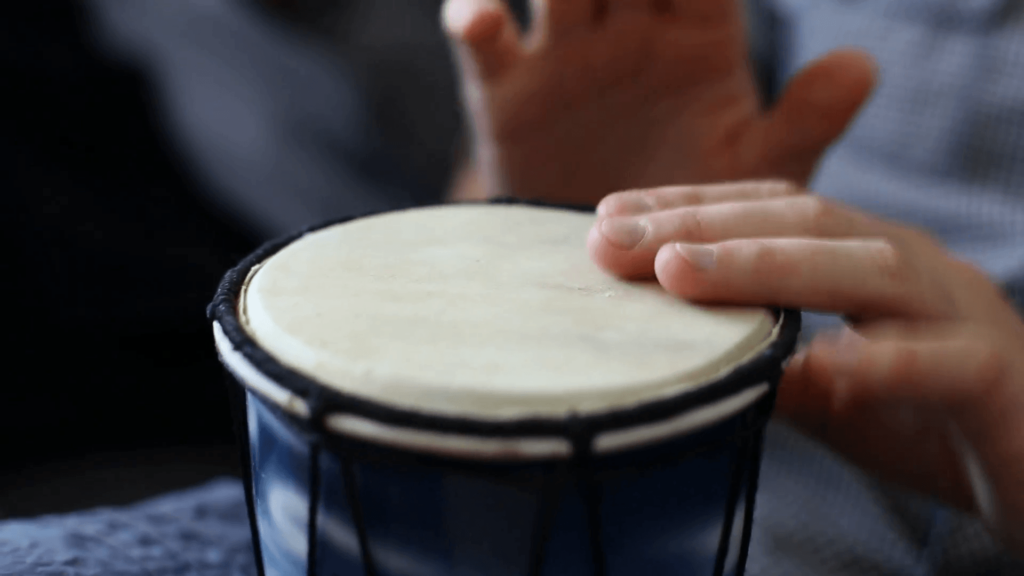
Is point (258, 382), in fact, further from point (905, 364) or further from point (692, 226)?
point (905, 364)

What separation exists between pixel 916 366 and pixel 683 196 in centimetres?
18

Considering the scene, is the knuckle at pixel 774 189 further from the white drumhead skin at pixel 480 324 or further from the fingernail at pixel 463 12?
the fingernail at pixel 463 12

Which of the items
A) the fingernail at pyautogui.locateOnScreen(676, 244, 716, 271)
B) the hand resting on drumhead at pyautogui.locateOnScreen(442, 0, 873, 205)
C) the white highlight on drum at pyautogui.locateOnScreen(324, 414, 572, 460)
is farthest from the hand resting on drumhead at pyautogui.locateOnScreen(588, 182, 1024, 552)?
the hand resting on drumhead at pyautogui.locateOnScreen(442, 0, 873, 205)

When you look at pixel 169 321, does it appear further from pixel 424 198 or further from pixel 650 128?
pixel 650 128

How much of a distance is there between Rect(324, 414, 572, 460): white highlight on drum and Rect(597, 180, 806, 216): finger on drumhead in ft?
0.73

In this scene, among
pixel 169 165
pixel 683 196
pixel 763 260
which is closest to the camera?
pixel 763 260

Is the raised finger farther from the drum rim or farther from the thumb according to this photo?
the thumb

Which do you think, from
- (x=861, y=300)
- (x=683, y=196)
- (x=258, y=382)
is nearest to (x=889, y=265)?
(x=861, y=300)

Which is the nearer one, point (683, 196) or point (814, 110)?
point (683, 196)

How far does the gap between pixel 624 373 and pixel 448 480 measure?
93mm

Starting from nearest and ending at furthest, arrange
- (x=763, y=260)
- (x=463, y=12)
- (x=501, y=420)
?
(x=501, y=420) → (x=763, y=260) → (x=463, y=12)

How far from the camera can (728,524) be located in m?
0.43

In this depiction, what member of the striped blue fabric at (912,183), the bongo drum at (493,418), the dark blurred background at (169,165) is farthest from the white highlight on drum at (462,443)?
the dark blurred background at (169,165)

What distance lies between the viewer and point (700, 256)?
44 cm
